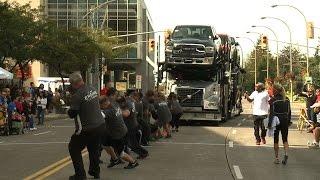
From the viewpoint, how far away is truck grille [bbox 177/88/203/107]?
94.1 ft

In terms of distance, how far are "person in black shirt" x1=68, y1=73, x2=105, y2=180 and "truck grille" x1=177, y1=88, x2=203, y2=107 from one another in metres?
18.1

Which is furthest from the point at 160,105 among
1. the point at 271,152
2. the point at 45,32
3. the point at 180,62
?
the point at 45,32

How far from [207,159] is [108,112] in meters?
3.73

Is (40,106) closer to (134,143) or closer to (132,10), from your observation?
(134,143)

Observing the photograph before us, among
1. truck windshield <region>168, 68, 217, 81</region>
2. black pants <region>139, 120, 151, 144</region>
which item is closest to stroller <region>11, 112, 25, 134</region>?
truck windshield <region>168, 68, 217, 81</region>

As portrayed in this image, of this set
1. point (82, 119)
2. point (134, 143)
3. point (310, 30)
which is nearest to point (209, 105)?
point (134, 143)

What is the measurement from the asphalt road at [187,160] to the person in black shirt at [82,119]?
1.27 meters

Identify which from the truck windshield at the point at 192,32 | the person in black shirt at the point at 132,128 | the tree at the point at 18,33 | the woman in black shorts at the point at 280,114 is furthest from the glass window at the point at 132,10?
the woman in black shorts at the point at 280,114

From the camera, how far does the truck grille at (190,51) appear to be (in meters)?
28.5

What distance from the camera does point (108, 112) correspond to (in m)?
12.2

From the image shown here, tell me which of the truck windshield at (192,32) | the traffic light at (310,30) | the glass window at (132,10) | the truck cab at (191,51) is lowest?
the truck cab at (191,51)

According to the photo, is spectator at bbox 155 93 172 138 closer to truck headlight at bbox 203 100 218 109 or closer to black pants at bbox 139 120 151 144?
black pants at bbox 139 120 151 144

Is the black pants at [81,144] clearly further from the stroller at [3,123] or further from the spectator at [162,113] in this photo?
the stroller at [3,123]

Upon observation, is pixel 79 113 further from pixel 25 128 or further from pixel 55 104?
pixel 55 104
